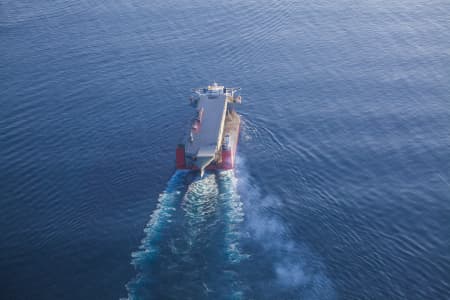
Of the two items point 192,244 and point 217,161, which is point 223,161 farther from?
point 192,244

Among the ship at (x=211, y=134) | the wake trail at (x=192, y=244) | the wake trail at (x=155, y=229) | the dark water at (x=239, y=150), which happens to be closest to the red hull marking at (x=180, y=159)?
the ship at (x=211, y=134)

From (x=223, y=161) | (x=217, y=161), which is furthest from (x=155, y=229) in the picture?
(x=223, y=161)

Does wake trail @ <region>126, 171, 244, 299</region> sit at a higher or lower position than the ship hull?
lower

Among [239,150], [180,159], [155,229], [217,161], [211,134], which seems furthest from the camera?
[239,150]

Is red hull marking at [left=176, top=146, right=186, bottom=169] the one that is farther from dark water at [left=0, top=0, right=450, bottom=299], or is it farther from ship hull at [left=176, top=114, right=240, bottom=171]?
dark water at [left=0, top=0, right=450, bottom=299]

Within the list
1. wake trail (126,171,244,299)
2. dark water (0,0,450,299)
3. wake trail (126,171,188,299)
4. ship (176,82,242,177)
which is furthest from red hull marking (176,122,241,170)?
wake trail (126,171,244,299)

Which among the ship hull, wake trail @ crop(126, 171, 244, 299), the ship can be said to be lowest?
wake trail @ crop(126, 171, 244, 299)
